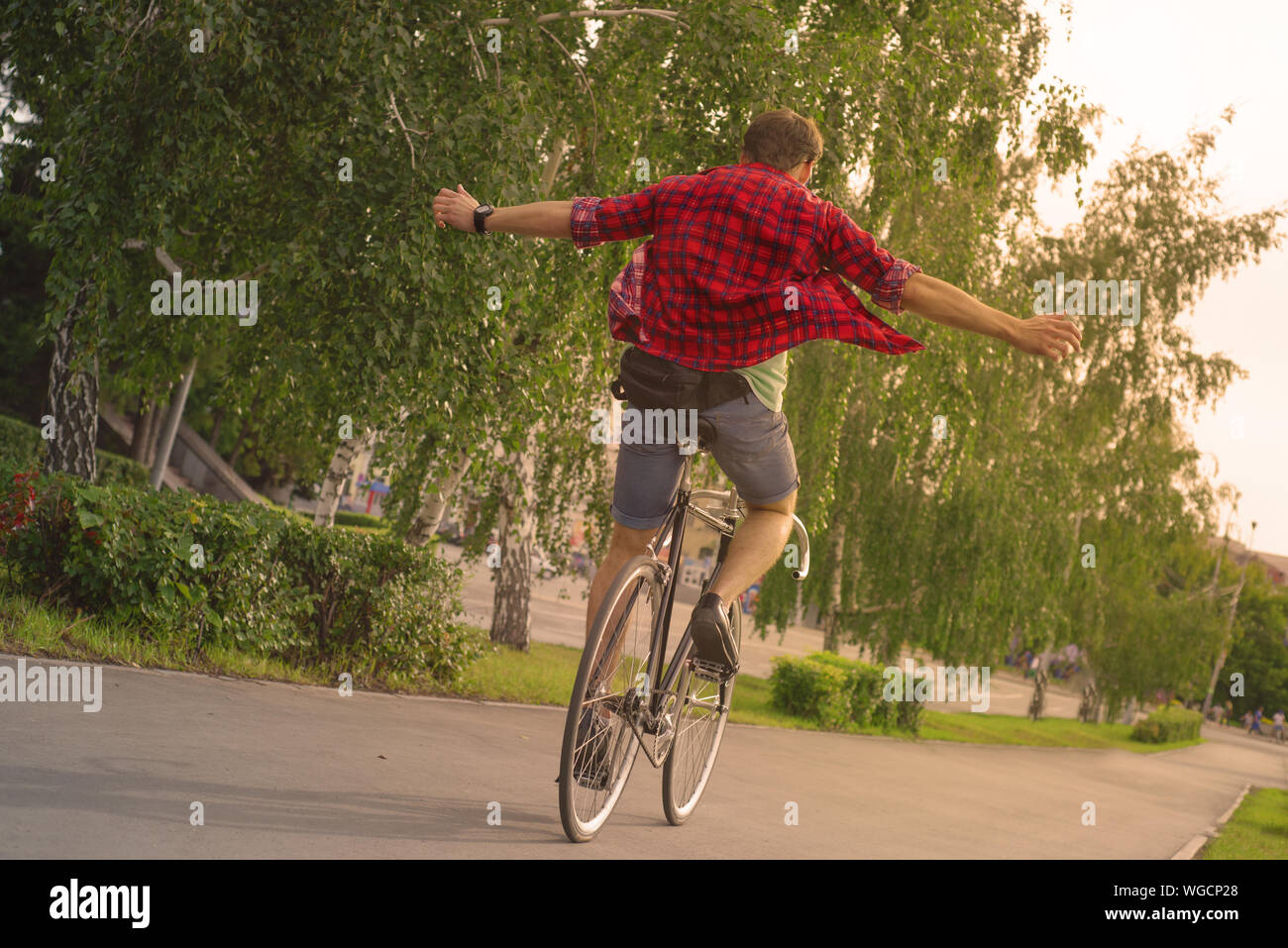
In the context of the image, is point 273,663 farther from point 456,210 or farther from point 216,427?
point 216,427

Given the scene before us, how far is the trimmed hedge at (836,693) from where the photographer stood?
16016mm

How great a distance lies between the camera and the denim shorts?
3.88 meters

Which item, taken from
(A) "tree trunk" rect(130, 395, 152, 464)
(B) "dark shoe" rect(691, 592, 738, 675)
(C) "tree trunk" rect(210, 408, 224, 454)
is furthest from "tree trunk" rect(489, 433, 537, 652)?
(C) "tree trunk" rect(210, 408, 224, 454)

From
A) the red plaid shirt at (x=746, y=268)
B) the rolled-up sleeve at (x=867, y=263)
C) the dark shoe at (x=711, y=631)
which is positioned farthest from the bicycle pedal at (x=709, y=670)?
the rolled-up sleeve at (x=867, y=263)

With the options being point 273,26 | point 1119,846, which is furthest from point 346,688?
point 1119,846

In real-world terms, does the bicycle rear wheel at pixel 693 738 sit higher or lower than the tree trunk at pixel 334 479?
lower

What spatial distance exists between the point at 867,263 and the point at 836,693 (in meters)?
13.1

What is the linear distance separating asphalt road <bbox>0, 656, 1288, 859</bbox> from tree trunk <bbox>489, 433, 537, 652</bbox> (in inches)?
266

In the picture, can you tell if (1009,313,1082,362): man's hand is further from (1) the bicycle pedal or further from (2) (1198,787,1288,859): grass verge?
(2) (1198,787,1288,859): grass verge

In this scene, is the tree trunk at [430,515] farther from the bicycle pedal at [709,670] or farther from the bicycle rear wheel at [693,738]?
the bicycle pedal at [709,670]
